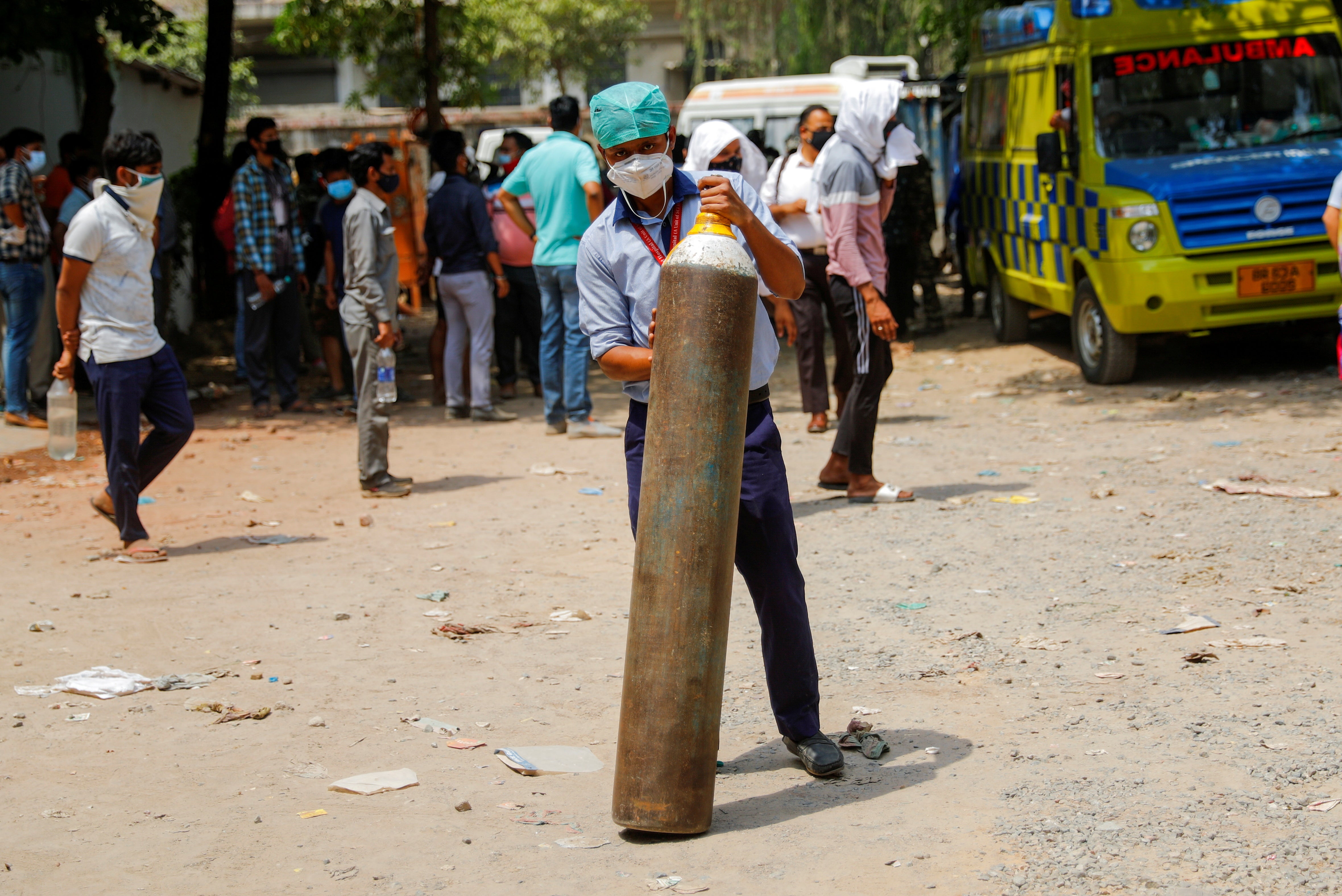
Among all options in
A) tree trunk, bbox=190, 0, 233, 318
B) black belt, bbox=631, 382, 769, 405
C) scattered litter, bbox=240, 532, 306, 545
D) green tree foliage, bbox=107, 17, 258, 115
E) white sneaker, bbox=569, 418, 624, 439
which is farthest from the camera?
green tree foliage, bbox=107, 17, 258, 115

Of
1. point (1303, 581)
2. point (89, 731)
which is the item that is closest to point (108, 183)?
point (89, 731)

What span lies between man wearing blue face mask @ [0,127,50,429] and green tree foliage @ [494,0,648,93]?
23.8 m

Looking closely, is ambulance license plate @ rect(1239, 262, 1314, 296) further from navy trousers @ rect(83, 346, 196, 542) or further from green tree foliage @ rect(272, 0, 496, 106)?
green tree foliage @ rect(272, 0, 496, 106)

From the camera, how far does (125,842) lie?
11.0 feet

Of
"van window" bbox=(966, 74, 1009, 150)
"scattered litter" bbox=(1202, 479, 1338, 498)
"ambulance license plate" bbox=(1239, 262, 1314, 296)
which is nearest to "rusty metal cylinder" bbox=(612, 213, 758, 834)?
"scattered litter" bbox=(1202, 479, 1338, 498)

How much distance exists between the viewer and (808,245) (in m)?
8.34

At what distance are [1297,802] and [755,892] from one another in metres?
1.31

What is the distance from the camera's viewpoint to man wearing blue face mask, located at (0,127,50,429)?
30.0 feet

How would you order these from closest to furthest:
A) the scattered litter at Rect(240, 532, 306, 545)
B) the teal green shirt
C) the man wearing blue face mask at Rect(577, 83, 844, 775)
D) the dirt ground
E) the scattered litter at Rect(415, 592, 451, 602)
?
the dirt ground < the man wearing blue face mask at Rect(577, 83, 844, 775) < the scattered litter at Rect(415, 592, 451, 602) < the scattered litter at Rect(240, 532, 306, 545) < the teal green shirt

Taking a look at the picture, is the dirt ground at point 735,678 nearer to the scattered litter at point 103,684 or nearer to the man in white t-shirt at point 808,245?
the scattered litter at point 103,684

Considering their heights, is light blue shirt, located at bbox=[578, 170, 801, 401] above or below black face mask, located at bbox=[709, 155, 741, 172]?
below

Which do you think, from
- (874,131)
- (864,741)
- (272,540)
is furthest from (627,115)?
(272,540)

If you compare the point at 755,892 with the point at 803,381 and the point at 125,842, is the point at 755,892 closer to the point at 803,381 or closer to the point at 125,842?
the point at 125,842

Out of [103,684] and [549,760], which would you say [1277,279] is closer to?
[549,760]
